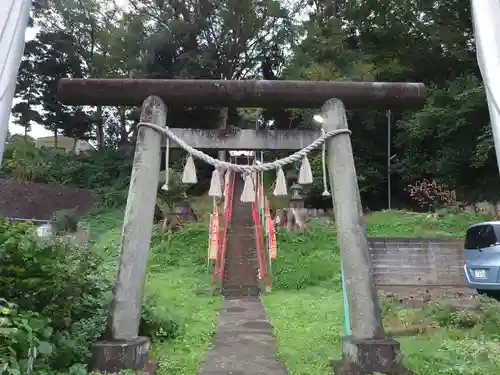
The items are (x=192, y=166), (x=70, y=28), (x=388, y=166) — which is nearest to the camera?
(x=192, y=166)

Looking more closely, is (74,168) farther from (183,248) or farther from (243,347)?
(243,347)

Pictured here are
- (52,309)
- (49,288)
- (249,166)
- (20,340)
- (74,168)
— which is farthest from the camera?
(74,168)

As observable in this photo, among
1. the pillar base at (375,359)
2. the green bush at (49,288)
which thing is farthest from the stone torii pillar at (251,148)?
the green bush at (49,288)

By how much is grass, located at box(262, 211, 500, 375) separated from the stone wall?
746 mm

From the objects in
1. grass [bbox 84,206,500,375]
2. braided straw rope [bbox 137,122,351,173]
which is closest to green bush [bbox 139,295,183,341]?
grass [bbox 84,206,500,375]

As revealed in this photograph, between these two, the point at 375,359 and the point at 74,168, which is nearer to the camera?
the point at 375,359

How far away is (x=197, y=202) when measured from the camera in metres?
22.5

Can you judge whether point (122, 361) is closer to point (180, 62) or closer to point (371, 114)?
point (371, 114)

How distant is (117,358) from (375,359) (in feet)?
7.59

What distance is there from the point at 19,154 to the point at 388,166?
18.2 metres

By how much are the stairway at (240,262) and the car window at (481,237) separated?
178 inches

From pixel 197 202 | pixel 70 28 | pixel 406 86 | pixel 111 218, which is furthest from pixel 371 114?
pixel 70 28

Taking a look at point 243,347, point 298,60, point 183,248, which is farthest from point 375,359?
point 298,60

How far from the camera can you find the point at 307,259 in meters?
11.9
